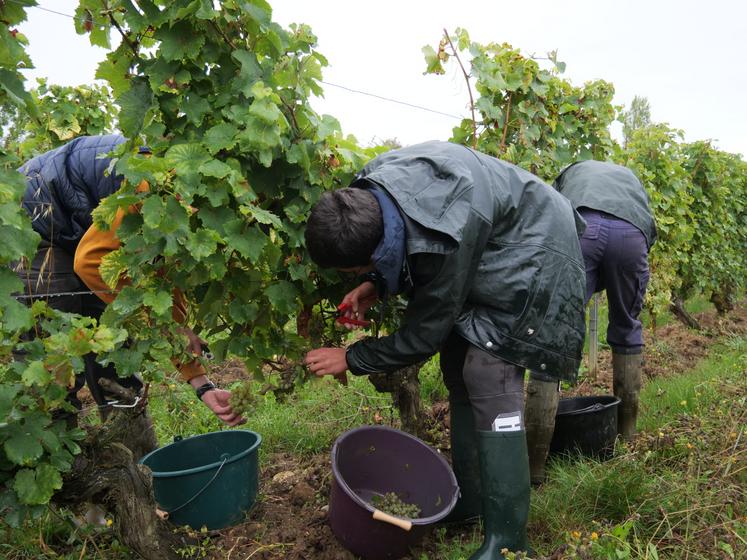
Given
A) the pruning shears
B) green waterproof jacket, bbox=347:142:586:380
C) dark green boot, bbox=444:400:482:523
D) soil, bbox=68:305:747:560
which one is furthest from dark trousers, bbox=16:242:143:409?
dark green boot, bbox=444:400:482:523

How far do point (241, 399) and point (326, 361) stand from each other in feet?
1.18

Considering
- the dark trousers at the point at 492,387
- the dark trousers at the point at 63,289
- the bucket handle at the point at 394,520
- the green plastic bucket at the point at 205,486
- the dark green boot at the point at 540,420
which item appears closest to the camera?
the bucket handle at the point at 394,520

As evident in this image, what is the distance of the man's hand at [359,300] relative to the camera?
2.38m

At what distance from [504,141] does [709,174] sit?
470 centimetres

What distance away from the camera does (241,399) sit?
2.34 meters

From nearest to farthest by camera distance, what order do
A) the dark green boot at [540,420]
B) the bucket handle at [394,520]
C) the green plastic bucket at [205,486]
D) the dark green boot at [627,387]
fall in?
1. the bucket handle at [394,520]
2. the green plastic bucket at [205,486]
3. the dark green boot at [540,420]
4. the dark green boot at [627,387]

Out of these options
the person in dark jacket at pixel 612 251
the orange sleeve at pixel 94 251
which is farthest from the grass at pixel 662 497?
the orange sleeve at pixel 94 251

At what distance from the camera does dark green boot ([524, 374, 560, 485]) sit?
2.89 metres

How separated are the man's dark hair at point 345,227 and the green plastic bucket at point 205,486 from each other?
1049 mm

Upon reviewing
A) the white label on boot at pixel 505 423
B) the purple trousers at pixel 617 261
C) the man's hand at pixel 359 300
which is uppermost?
the purple trousers at pixel 617 261

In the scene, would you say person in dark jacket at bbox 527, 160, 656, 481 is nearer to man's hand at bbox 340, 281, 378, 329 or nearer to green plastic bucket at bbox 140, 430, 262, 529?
man's hand at bbox 340, 281, 378, 329

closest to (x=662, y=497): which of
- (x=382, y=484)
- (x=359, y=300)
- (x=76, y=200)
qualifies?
(x=382, y=484)

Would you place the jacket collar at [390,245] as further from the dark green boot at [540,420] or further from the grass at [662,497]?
the dark green boot at [540,420]

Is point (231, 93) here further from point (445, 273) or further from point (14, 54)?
point (445, 273)
